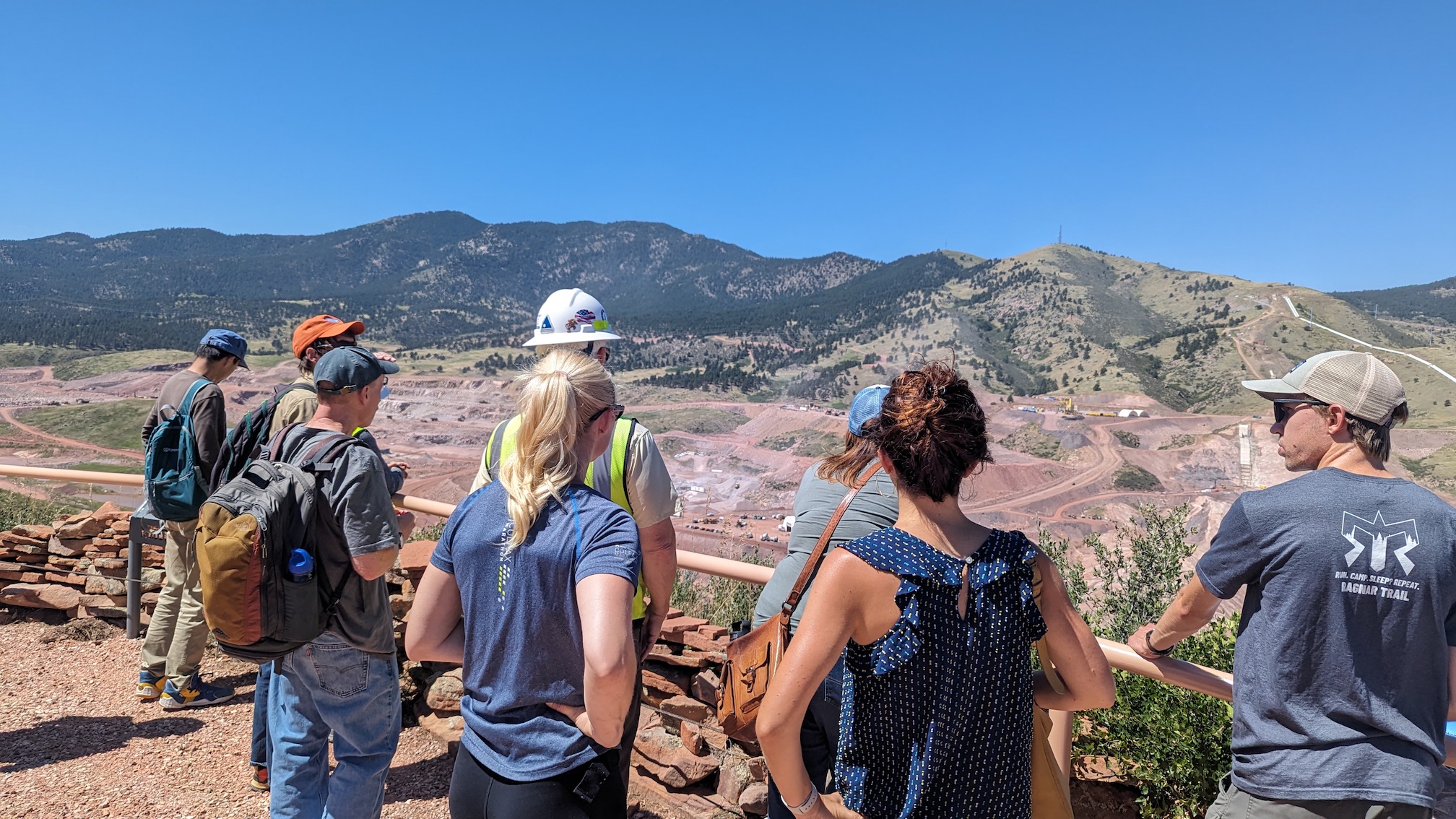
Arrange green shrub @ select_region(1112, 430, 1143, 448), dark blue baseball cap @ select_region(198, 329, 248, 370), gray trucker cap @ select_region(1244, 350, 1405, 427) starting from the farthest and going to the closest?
green shrub @ select_region(1112, 430, 1143, 448) → dark blue baseball cap @ select_region(198, 329, 248, 370) → gray trucker cap @ select_region(1244, 350, 1405, 427)

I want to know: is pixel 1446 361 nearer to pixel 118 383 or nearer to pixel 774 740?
pixel 774 740

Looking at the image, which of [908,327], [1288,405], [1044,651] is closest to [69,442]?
[1044,651]

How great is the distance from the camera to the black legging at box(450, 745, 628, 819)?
1759 mm

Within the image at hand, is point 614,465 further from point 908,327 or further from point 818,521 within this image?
point 908,327

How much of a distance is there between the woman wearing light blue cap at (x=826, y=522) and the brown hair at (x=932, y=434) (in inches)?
21.4

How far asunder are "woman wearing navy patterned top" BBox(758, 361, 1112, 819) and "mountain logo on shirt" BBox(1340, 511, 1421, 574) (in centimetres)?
71

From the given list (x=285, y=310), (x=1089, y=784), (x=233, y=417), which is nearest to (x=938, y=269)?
(x=285, y=310)

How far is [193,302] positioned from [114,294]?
128ft

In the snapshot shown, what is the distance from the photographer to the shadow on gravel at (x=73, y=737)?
389 cm

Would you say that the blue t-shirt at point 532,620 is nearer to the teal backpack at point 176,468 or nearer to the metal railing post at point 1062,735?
the metal railing post at point 1062,735

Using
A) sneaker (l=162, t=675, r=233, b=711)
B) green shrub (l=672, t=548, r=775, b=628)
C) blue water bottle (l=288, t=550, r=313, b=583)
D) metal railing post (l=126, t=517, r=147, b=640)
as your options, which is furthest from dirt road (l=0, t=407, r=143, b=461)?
blue water bottle (l=288, t=550, r=313, b=583)

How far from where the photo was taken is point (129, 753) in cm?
395

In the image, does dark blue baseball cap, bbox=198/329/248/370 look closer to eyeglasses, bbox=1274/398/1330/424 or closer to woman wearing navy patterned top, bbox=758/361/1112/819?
woman wearing navy patterned top, bbox=758/361/1112/819

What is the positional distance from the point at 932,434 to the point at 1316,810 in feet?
4.14
